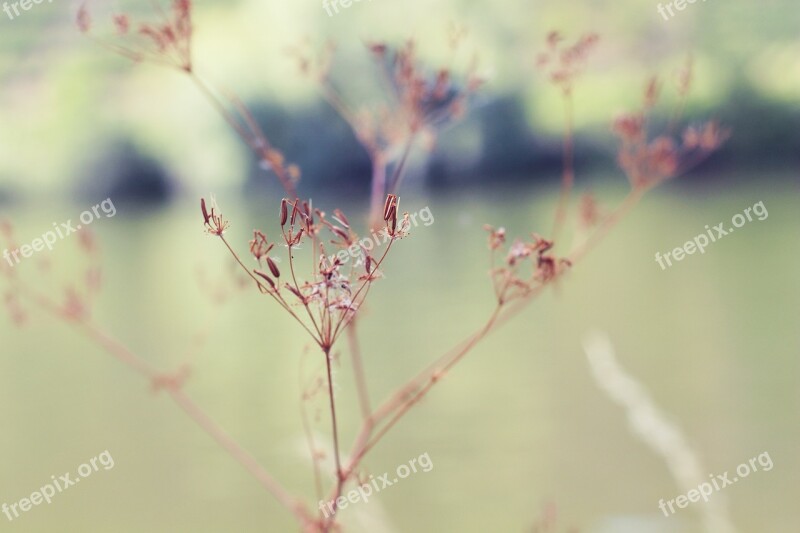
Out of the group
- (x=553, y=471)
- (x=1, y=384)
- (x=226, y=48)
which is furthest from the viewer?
(x=226, y=48)

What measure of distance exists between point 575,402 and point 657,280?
21.7ft

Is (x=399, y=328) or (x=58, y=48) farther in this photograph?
(x=58, y=48)

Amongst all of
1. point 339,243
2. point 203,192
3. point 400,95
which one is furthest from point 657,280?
point 203,192

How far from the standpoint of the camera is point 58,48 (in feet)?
128

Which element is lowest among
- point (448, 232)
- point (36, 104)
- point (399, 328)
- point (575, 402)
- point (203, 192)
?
point (575, 402)

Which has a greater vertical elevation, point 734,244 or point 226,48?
point 226,48

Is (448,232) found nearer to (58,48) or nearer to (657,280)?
(657,280)

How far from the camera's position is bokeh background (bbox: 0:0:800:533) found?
9.11 m

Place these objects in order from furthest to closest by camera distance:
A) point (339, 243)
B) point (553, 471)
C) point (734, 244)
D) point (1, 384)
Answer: point (734, 244) < point (1, 384) < point (553, 471) < point (339, 243)
